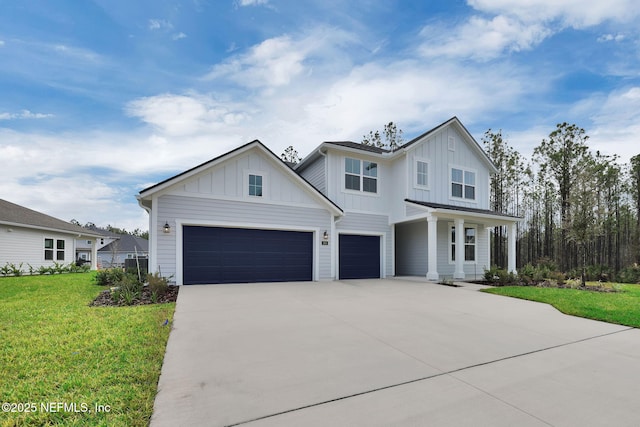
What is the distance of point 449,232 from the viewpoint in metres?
14.7

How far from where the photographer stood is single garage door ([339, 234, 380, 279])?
13156 mm

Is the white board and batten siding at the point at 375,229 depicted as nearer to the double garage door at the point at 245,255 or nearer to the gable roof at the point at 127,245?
the double garage door at the point at 245,255

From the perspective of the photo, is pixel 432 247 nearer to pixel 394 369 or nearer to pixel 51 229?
pixel 394 369

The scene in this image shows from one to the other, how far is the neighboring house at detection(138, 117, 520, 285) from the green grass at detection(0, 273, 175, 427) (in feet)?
13.7

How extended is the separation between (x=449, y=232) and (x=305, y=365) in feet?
42.6

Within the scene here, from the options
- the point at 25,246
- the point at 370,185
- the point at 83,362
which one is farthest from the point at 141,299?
the point at 25,246

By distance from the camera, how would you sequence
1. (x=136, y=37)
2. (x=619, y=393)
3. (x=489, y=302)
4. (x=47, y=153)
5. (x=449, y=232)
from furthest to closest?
1. (x=449, y=232)
2. (x=47, y=153)
3. (x=136, y=37)
4. (x=489, y=302)
5. (x=619, y=393)

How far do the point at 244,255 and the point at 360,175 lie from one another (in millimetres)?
6092

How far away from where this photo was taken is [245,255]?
428 inches

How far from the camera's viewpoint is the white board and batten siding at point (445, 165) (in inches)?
542

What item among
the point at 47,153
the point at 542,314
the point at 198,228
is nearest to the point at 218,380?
the point at 542,314

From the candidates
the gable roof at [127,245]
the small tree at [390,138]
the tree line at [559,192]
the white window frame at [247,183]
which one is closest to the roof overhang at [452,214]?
the white window frame at [247,183]

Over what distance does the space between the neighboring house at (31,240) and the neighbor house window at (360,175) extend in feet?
56.4

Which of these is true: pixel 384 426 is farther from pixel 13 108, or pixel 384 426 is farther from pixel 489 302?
pixel 13 108
